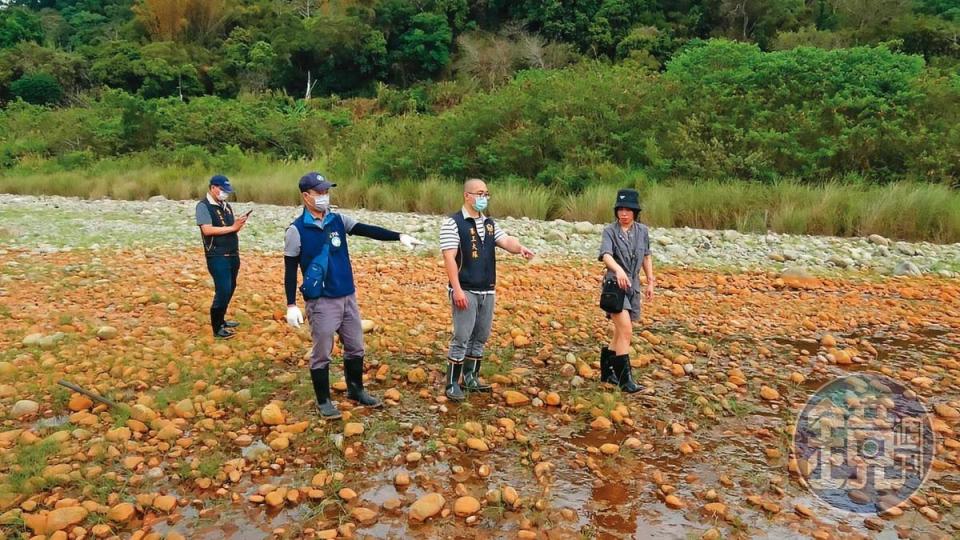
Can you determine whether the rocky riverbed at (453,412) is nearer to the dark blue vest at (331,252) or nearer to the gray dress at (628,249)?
the gray dress at (628,249)

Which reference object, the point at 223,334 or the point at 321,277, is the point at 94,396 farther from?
the point at 321,277

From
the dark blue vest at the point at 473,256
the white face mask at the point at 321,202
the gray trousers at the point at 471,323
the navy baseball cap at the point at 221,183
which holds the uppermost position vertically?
the white face mask at the point at 321,202

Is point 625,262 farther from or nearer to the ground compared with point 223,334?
→ farther from the ground

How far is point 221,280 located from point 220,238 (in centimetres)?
41

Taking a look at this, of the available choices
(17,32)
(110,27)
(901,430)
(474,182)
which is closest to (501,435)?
(474,182)

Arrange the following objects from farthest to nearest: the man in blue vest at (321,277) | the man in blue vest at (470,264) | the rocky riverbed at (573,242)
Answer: the rocky riverbed at (573,242), the man in blue vest at (470,264), the man in blue vest at (321,277)

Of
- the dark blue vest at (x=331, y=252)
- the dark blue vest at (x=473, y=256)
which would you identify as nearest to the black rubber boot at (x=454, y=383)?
the dark blue vest at (x=473, y=256)

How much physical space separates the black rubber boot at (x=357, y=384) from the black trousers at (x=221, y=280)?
2.09m

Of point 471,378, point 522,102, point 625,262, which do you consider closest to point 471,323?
point 471,378

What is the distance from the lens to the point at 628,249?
5074 millimetres

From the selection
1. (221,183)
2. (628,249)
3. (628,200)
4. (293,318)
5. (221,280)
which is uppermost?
(628,200)

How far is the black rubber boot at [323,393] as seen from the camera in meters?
4.70

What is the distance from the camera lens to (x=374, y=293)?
8.39 meters

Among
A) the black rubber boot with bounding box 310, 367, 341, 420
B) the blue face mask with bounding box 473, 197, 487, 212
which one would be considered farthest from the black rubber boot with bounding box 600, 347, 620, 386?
the black rubber boot with bounding box 310, 367, 341, 420
